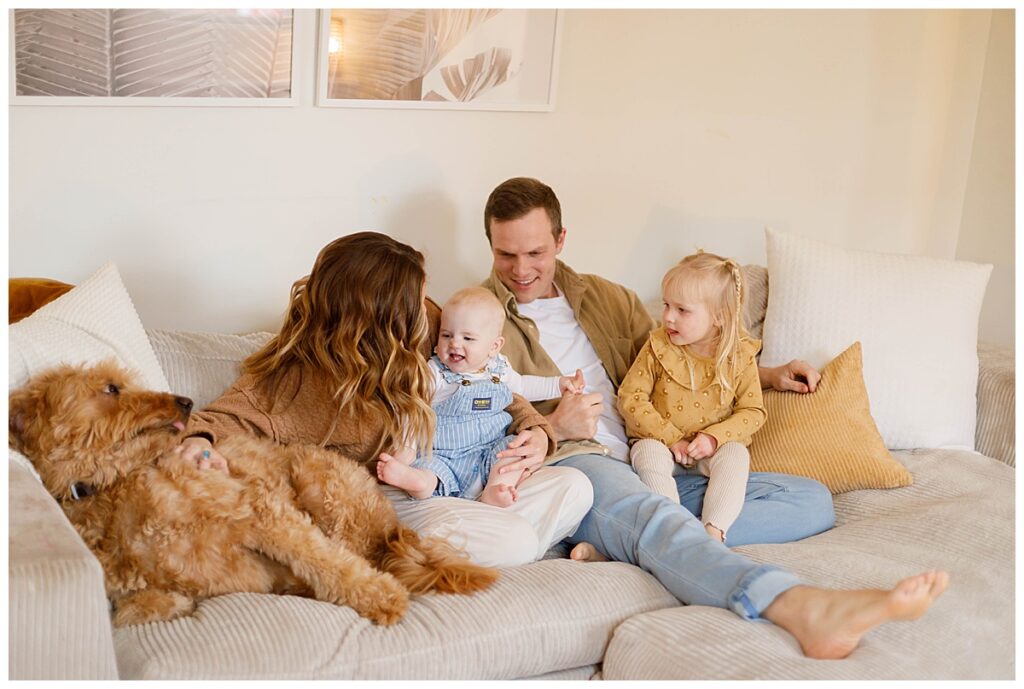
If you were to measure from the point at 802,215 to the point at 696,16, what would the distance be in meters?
0.79

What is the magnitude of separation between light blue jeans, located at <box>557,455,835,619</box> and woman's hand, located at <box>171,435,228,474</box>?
79 centimetres

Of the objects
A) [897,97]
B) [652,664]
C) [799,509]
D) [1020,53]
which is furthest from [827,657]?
[897,97]

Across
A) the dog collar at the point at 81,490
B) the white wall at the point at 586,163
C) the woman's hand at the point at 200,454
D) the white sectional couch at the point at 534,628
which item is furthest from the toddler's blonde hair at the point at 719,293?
the dog collar at the point at 81,490

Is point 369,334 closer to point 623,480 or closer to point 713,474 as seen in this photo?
point 623,480

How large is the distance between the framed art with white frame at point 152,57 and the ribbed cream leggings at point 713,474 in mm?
1255

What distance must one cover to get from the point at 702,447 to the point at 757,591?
2.06 ft

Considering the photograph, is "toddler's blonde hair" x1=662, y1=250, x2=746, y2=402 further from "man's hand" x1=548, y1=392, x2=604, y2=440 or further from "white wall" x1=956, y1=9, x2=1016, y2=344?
"white wall" x1=956, y1=9, x2=1016, y2=344

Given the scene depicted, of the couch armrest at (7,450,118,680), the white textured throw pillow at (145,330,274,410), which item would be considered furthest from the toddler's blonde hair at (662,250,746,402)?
the couch armrest at (7,450,118,680)

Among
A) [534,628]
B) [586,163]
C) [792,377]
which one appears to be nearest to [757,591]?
[534,628]

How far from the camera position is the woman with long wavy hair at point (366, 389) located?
6.89 ft

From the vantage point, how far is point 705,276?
2.49 metres

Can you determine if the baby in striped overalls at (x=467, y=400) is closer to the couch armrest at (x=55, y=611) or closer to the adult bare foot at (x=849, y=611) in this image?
the adult bare foot at (x=849, y=611)

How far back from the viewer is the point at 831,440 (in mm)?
2572

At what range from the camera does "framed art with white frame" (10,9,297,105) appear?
2322mm
